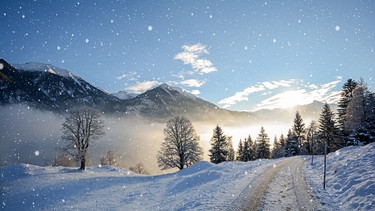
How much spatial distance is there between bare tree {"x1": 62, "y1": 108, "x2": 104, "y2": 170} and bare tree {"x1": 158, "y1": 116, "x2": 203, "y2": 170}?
42.5 ft

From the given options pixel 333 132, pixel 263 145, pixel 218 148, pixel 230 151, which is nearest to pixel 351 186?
pixel 218 148

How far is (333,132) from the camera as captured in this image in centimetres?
5194

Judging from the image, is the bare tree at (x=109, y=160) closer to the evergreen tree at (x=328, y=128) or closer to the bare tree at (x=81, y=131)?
the bare tree at (x=81, y=131)

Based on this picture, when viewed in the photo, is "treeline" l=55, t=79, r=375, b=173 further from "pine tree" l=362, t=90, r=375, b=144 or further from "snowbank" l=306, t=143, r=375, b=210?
"snowbank" l=306, t=143, r=375, b=210

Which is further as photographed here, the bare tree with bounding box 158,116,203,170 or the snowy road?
the bare tree with bounding box 158,116,203,170

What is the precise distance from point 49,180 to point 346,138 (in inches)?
2228

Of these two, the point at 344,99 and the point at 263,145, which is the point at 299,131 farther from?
the point at 344,99

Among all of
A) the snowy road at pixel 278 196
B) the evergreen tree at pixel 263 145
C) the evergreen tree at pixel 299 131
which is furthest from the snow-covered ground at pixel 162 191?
the evergreen tree at pixel 299 131

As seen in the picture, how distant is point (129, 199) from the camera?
1950 cm

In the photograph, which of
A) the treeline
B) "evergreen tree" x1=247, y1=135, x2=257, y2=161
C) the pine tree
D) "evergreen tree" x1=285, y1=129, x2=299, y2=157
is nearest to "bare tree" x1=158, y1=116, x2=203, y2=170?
→ the treeline

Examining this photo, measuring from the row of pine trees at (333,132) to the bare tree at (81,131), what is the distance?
101 feet

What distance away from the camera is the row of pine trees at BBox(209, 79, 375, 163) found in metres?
40.4

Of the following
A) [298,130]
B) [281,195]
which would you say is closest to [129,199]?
[281,195]

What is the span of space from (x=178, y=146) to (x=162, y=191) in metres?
21.6
